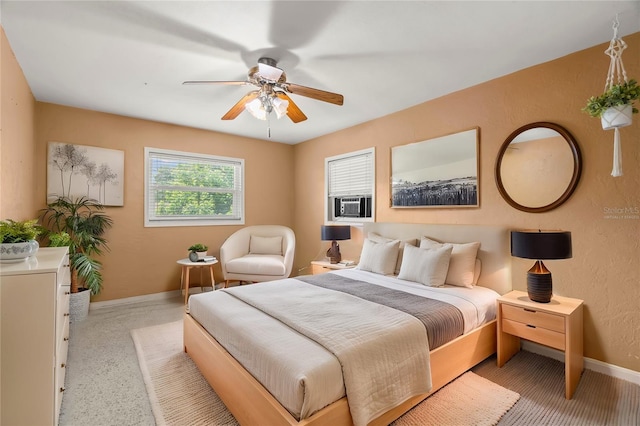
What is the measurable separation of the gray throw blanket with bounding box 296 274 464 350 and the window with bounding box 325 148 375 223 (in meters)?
1.73

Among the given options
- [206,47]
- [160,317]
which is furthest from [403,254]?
[160,317]

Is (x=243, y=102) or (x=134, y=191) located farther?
(x=134, y=191)

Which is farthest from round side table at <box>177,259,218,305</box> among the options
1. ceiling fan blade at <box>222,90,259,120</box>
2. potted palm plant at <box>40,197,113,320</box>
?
ceiling fan blade at <box>222,90,259,120</box>

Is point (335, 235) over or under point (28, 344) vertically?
over

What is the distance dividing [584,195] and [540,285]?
84cm

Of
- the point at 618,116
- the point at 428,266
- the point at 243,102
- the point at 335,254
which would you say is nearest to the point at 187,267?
the point at 335,254

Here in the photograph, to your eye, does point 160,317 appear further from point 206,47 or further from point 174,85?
point 206,47

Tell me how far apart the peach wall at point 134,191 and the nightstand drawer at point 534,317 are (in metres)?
4.00

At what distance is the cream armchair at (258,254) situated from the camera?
4137 mm

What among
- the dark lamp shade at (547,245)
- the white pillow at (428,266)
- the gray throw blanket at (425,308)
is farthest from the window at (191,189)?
the dark lamp shade at (547,245)

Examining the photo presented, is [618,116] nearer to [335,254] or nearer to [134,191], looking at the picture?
[335,254]

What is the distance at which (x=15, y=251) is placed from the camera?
5.64 ft

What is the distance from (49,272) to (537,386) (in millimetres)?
3256

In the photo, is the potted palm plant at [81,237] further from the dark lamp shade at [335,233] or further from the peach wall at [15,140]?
the dark lamp shade at [335,233]
